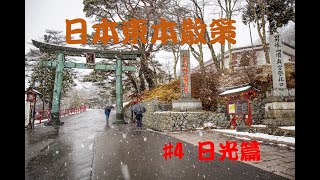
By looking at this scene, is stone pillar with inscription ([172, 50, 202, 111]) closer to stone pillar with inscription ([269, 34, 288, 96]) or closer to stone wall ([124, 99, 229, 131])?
stone wall ([124, 99, 229, 131])

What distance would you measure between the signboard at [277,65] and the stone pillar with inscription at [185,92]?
4.76 m

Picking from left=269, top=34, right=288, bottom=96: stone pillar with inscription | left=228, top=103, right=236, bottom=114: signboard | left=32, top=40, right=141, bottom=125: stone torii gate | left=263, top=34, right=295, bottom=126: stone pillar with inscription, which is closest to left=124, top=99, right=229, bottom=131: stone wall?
left=228, top=103, right=236, bottom=114: signboard

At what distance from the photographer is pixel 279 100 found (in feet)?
29.3

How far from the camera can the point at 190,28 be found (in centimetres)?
842

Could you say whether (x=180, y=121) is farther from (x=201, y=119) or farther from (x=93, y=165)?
(x=93, y=165)

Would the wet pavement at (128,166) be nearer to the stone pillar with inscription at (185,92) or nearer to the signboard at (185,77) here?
the stone pillar with inscription at (185,92)

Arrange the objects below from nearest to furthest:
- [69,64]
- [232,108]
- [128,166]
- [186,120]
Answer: [128,166], [232,108], [186,120], [69,64]

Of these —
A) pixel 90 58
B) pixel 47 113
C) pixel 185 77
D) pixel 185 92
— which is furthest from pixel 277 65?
pixel 47 113

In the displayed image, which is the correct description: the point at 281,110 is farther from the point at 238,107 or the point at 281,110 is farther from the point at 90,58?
the point at 90,58

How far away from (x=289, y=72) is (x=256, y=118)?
4.88m

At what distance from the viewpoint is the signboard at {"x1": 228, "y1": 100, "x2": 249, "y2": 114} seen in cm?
1046

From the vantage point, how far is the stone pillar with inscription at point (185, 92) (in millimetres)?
12789

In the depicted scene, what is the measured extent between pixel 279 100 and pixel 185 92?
5386 mm

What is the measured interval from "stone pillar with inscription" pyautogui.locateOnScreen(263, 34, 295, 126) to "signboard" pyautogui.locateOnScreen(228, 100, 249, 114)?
1.22 metres
